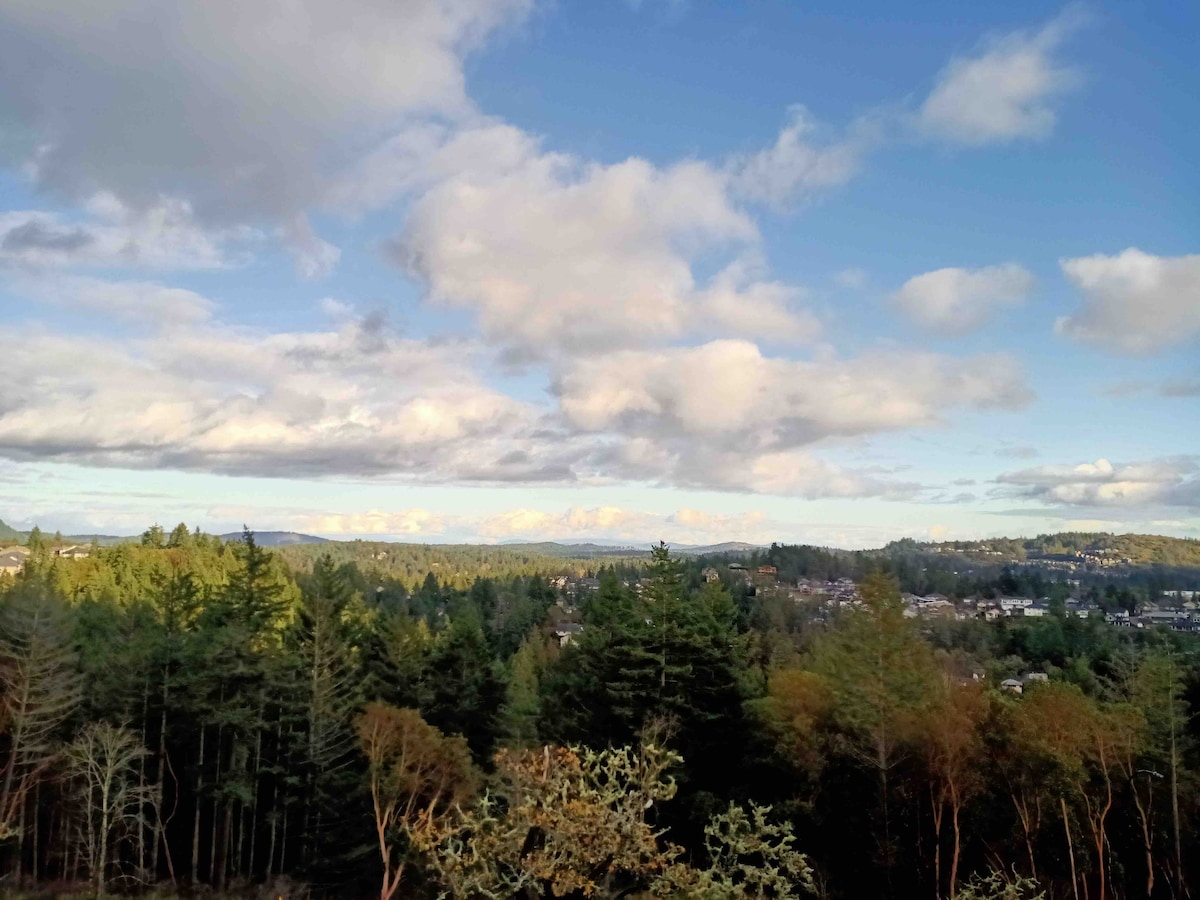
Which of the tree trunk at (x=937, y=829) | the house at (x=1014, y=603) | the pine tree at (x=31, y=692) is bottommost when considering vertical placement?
the house at (x=1014, y=603)

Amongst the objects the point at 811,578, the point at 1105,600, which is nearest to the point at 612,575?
the point at 1105,600

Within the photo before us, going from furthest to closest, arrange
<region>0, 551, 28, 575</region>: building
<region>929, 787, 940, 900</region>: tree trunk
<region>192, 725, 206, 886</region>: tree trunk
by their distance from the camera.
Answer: <region>0, 551, 28, 575</region>: building < <region>192, 725, 206, 886</region>: tree trunk < <region>929, 787, 940, 900</region>: tree trunk

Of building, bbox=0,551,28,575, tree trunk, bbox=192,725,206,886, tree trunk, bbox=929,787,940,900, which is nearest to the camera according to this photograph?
tree trunk, bbox=929,787,940,900

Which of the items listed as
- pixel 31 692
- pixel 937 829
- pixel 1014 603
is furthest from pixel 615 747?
pixel 1014 603

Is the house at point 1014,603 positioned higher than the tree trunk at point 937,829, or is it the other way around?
the tree trunk at point 937,829

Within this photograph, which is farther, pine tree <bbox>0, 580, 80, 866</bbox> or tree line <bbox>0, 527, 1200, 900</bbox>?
pine tree <bbox>0, 580, 80, 866</bbox>

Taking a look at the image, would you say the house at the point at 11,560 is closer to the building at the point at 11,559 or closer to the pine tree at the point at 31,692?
the building at the point at 11,559

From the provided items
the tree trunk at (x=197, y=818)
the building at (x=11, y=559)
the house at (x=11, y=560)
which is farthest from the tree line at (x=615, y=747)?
the building at (x=11, y=559)

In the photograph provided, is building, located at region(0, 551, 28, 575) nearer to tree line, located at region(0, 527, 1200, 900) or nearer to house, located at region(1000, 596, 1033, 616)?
tree line, located at region(0, 527, 1200, 900)

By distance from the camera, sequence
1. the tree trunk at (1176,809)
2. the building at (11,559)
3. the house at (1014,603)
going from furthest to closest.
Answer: the house at (1014,603) < the building at (11,559) < the tree trunk at (1176,809)

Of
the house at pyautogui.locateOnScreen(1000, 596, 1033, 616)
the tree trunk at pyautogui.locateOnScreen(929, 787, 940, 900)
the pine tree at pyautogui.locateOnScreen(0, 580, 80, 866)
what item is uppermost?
the pine tree at pyautogui.locateOnScreen(0, 580, 80, 866)

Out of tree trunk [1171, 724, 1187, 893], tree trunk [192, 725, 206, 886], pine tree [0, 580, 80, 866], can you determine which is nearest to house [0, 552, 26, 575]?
pine tree [0, 580, 80, 866]
